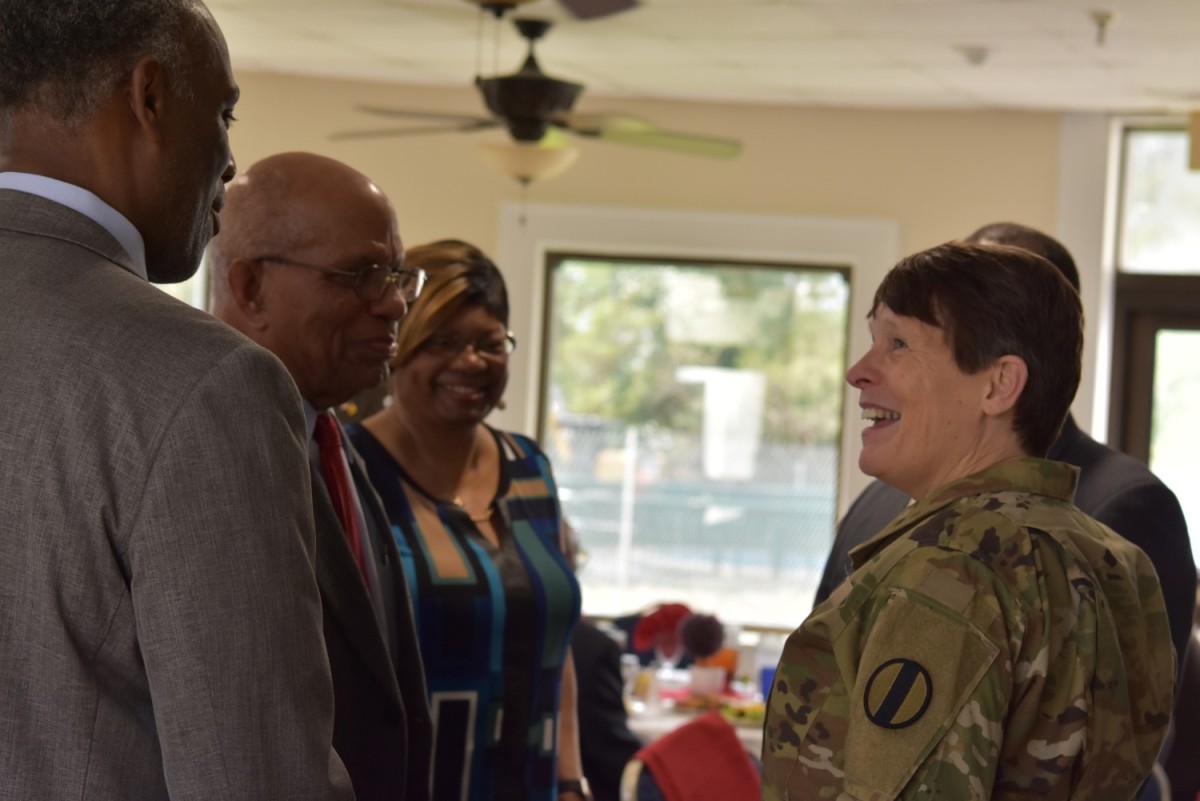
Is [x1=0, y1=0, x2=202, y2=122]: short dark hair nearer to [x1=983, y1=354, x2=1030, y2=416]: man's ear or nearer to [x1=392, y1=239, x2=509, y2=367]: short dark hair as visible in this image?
[x1=983, y1=354, x2=1030, y2=416]: man's ear

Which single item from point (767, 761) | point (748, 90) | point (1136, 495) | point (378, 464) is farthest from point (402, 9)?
point (767, 761)

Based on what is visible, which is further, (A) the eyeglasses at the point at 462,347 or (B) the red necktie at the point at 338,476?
(A) the eyeglasses at the point at 462,347

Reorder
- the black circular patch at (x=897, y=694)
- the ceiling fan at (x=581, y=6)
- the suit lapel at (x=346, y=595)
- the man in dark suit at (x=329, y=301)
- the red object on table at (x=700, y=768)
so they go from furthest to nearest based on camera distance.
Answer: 1. the ceiling fan at (x=581, y=6)
2. the red object on table at (x=700, y=768)
3. the man in dark suit at (x=329, y=301)
4. the suit lapel at (x=346, y=595)
5. the black circular patch at (x=897, y=694)

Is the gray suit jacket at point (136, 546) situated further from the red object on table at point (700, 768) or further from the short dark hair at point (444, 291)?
the red object on table at point (700, 768)

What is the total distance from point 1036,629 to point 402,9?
4269mm

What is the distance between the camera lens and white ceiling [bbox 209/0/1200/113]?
15.9ft

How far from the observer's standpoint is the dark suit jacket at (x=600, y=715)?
3.57 meters

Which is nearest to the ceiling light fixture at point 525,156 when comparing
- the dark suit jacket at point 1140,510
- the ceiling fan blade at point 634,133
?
the ceiling fan blade at point 634,133

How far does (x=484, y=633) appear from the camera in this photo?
222 cm

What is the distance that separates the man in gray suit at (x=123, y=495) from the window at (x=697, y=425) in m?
6.00

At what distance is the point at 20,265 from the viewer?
1.09 meters

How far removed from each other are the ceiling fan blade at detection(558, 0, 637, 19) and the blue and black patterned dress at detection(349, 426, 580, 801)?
2.75 metres

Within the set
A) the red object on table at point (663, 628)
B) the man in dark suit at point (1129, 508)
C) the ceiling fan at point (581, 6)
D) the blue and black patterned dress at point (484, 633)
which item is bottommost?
the red object on table at point (663, 628)

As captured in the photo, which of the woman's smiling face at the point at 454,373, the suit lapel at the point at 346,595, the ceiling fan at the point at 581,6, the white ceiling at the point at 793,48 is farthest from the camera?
the white ceiling at the point at 793,48
